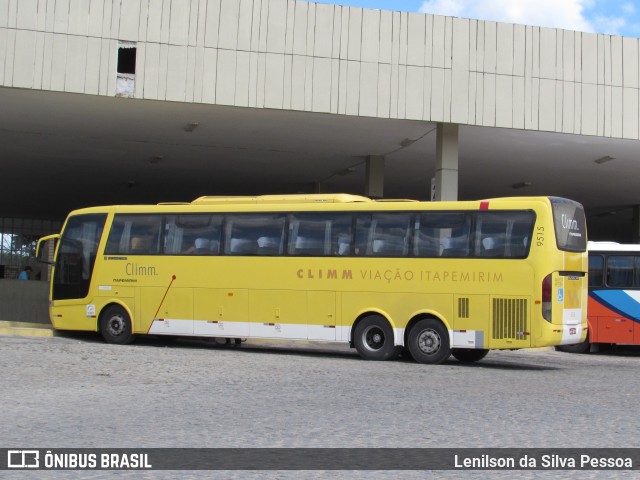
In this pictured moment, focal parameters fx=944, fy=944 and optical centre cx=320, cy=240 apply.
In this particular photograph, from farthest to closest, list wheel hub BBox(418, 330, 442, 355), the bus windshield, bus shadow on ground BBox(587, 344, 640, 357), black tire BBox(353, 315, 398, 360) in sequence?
bus shadow on ground BBox(587, 344, 640, 357), the bus windshield, black tire BBox(353, 315, 398, 360), wheel hub BBox(418, 330, 442, 355)

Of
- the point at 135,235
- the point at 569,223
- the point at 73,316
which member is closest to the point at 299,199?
the point at 135,235

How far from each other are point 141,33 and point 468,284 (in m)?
10.0

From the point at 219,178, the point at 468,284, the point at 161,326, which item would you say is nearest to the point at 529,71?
the point at 468,284

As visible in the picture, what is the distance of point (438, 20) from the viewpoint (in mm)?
23578

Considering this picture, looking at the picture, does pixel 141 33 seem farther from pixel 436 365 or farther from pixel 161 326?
pixel 436 365

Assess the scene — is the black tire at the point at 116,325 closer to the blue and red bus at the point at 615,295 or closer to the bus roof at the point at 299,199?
the bus roof at the point at 299,199

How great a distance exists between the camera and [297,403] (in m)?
10.9

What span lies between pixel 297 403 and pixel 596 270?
623 inches

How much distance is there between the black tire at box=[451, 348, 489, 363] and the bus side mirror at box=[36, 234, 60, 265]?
9786mm

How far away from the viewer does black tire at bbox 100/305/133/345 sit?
69.5ft

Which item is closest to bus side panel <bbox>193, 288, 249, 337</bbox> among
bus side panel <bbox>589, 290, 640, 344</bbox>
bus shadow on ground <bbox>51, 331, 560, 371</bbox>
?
bus shadow on ground <bbox>51, 331, 560, 371</bbox>

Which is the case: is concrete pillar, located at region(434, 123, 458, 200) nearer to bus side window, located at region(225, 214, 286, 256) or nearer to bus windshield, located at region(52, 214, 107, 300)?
bus side window, located at region(225, 214, 286, 256)

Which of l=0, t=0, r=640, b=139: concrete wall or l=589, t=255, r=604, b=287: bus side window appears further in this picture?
l=589, t=255, r=604, b=287: bus side window

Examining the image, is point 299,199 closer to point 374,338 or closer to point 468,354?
point 374,338
